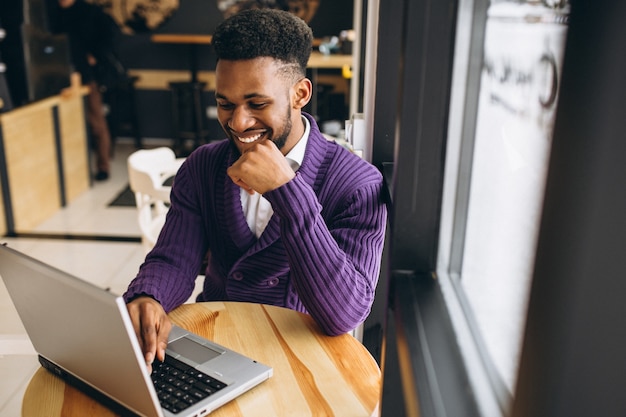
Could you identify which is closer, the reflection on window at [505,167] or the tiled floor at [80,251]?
the reflection on window at [505,167]

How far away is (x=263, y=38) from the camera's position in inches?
49.4

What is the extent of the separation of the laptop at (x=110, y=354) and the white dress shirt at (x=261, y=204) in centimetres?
38

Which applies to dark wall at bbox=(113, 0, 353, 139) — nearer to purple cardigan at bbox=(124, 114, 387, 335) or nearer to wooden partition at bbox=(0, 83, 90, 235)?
wooden partition at bbox=(0, 83, 90, 235)

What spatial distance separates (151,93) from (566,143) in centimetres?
675

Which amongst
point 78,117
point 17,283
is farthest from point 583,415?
point 78,117

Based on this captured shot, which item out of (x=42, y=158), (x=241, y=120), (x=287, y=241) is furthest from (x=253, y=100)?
(x=42, y=158)

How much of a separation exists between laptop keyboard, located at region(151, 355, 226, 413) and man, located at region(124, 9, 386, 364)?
9 cm

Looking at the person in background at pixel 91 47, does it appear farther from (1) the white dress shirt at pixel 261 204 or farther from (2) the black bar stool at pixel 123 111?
(1) the white dress shirt at pixel 261 204

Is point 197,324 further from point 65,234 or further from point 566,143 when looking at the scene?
point 65,234

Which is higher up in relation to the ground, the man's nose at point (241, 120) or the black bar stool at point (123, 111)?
the man's nose at point (241, 120)

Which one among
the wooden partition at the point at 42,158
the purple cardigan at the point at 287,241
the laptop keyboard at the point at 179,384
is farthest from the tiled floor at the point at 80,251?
the laptop keyboard at the point at 179,384

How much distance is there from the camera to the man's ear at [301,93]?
1.34 metres

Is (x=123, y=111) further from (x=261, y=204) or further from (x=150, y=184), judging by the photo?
(x=261, y=204)

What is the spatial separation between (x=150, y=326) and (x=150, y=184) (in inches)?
48.4
